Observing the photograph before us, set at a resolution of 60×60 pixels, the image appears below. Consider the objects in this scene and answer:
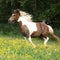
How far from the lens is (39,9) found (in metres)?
29.8

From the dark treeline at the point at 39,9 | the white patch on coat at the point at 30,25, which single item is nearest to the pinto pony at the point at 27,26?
the white patch on coat at the point at 30,25

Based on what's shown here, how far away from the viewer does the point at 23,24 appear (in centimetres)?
1788

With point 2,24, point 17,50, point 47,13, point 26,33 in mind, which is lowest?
point 2,24

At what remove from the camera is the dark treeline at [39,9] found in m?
27.2

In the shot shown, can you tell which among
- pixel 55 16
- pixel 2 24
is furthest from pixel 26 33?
pixel 2 24

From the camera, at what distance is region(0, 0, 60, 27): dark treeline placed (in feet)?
89.3

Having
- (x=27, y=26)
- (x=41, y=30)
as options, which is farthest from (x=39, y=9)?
(x=27, y=26)

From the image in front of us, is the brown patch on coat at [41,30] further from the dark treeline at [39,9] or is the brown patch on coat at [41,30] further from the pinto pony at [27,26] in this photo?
the dark treeline at [39,9]

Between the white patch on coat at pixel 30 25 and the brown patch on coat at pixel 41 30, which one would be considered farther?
the brown patch on coat at pixel 41 30

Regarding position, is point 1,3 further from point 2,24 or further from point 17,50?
point 17,50

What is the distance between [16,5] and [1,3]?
1.46 meters

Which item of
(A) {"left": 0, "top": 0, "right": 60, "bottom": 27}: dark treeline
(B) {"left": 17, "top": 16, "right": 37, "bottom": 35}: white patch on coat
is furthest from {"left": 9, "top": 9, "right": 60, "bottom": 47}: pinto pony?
(A) {"left": 0, "top": 0, "right": 60, "bottom": 27}: dark treeline

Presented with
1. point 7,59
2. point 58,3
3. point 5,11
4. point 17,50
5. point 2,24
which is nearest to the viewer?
point 7,59

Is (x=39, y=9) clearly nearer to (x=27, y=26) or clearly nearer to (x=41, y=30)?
(x=41, y=30)
